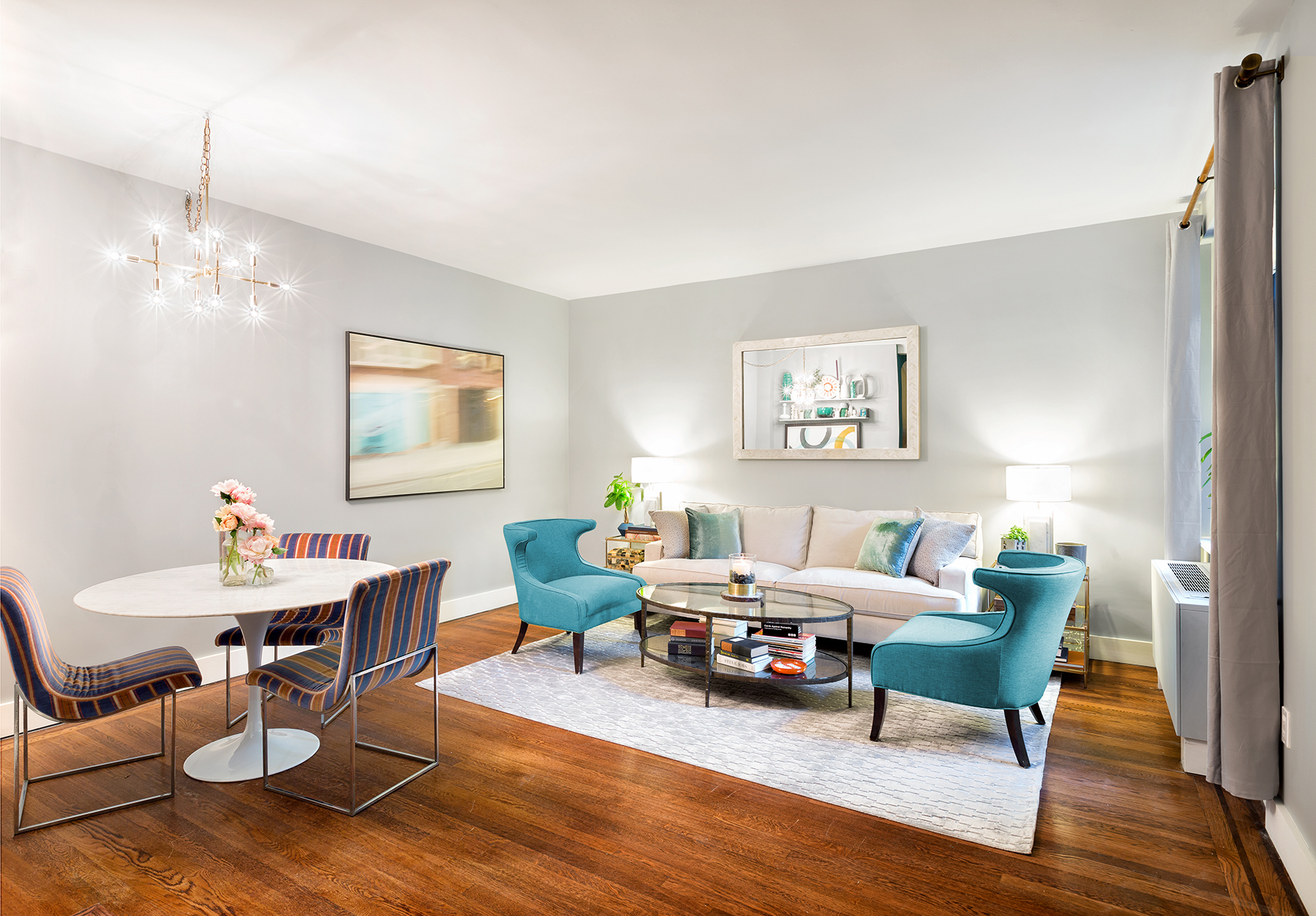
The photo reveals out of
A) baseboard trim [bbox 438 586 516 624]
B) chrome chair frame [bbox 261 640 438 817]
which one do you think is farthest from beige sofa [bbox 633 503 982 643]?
chrome chair frame [bbox 261 640 438 817]

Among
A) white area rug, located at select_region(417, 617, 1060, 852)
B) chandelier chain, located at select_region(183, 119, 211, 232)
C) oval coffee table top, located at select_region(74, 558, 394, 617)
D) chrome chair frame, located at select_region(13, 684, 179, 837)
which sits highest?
chandelier chain, located at select_region(183, 119, 211, 232)

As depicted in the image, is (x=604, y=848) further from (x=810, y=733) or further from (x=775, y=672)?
(x=775, y=672)

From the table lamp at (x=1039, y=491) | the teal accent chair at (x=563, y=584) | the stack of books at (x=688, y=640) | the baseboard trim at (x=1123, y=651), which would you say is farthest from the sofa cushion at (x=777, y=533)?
the baseboard trim at (x=1123, y=651)

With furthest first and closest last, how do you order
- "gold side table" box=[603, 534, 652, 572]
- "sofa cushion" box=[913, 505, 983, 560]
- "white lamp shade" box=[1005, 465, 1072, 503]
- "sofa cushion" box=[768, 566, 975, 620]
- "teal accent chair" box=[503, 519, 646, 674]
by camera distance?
"gold side table" box=[603, 534, 652, 572] < "sofa cushion" box=[913, 505, 983, 560] < "white lamp shade" box=[1005, 465, 1072, 503] < "teal accent chair" box=[503, 519, 646, 674] < "sofa cushion" box=[768, 566, 975, 620]

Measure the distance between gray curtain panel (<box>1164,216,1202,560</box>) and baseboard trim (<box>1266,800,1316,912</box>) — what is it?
5.67 ft

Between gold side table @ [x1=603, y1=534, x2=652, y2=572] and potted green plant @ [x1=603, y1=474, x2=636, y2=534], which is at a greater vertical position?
potted green plant @ [x1=603, y1=474, x2=636, y2=534]

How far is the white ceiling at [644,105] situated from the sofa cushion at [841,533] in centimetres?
195

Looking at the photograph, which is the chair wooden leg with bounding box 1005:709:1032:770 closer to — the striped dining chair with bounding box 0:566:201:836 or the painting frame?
the striped dining chair with bounding box 0:566:201:836

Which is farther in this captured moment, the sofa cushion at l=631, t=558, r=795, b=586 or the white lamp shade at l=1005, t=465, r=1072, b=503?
the sofa cushion at l=631, t=558, r=795, b=586

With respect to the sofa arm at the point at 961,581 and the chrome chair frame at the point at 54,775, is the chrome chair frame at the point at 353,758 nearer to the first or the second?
the chrome chair frame at the point at 54,775

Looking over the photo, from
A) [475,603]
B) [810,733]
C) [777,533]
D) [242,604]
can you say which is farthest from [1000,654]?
[475,603]

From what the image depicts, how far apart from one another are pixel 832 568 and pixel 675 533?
116cm

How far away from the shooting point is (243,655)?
4.07 meters

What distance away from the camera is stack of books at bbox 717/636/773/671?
11.9 ft
